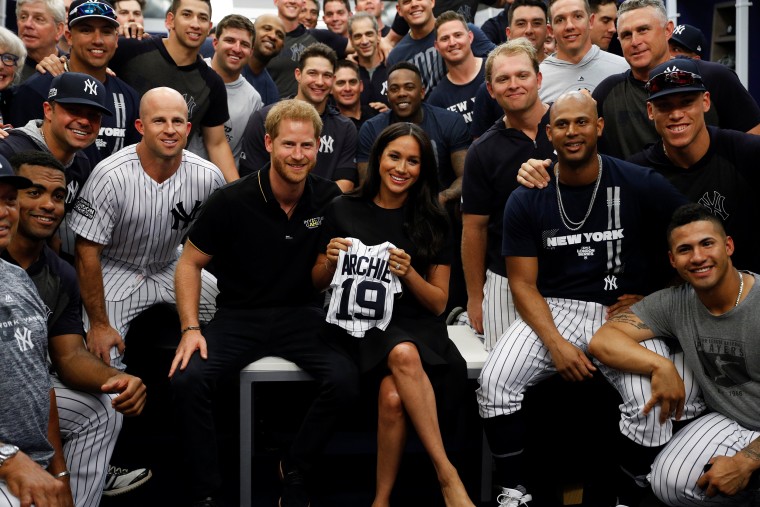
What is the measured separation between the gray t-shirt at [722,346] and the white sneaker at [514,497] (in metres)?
0.86

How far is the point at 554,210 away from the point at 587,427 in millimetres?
1204

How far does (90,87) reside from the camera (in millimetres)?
4219

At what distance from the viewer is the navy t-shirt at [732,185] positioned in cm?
387

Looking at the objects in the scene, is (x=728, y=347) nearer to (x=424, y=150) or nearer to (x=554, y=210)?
(x=554, y=210)

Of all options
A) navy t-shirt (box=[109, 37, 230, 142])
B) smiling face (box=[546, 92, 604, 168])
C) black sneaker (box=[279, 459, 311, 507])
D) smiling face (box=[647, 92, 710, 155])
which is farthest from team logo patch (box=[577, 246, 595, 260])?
navy t-shirt (box=[109, 37, 230, 142])

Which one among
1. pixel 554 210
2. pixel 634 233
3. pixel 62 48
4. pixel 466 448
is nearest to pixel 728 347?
pixel 634 233

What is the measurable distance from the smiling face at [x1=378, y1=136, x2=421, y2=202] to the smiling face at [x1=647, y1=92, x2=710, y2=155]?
1.09 metres

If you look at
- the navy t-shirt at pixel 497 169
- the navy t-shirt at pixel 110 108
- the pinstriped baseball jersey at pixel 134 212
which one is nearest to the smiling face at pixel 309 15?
the navy t-shirt at pixel 110 108

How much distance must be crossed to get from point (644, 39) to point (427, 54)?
2.18 metres

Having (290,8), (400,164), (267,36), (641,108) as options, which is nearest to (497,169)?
(400,164)

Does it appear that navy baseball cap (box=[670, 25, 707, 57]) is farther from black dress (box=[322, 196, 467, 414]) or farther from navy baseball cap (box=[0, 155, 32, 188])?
navy baseball cap (box=[0, 155, 32, 188])

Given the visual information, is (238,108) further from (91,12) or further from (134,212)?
(134,212)

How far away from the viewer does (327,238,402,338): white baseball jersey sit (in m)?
3.81

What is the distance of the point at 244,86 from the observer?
227 inches
